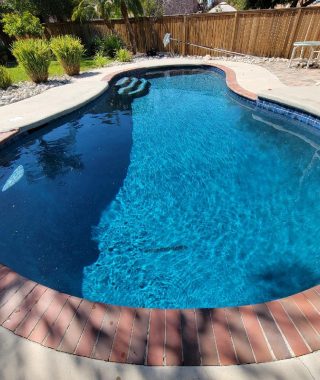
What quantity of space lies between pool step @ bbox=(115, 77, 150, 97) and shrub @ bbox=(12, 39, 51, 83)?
2.78m

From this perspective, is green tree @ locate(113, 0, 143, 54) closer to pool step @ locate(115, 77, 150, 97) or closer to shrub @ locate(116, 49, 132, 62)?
shrub @ locate(116, 49, 132, 62)

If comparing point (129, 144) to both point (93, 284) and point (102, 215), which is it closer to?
point (102, 215)

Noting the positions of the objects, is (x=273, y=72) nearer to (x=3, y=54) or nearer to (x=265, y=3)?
(x=265, y=3)

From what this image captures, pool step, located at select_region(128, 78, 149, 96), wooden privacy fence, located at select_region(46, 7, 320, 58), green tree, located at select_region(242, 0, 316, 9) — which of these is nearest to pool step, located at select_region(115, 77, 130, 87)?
pool step, located at select_region(128, 78, 149, 96)

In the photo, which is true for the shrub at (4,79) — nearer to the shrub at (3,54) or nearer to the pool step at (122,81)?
the pool step at (122,81)

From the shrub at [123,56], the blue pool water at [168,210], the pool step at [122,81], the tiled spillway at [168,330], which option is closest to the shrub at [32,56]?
the pool step at [122,81]

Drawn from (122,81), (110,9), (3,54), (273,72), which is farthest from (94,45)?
(273,72)

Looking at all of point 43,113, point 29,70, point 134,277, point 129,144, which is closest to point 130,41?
point 29,70

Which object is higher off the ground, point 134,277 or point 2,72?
point 2,72

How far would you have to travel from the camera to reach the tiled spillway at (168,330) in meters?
1.65

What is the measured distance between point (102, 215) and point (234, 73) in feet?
28.7

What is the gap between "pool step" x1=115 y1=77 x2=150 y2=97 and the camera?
923cm

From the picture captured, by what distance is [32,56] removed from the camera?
8.74m

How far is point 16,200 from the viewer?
400 centimetres
